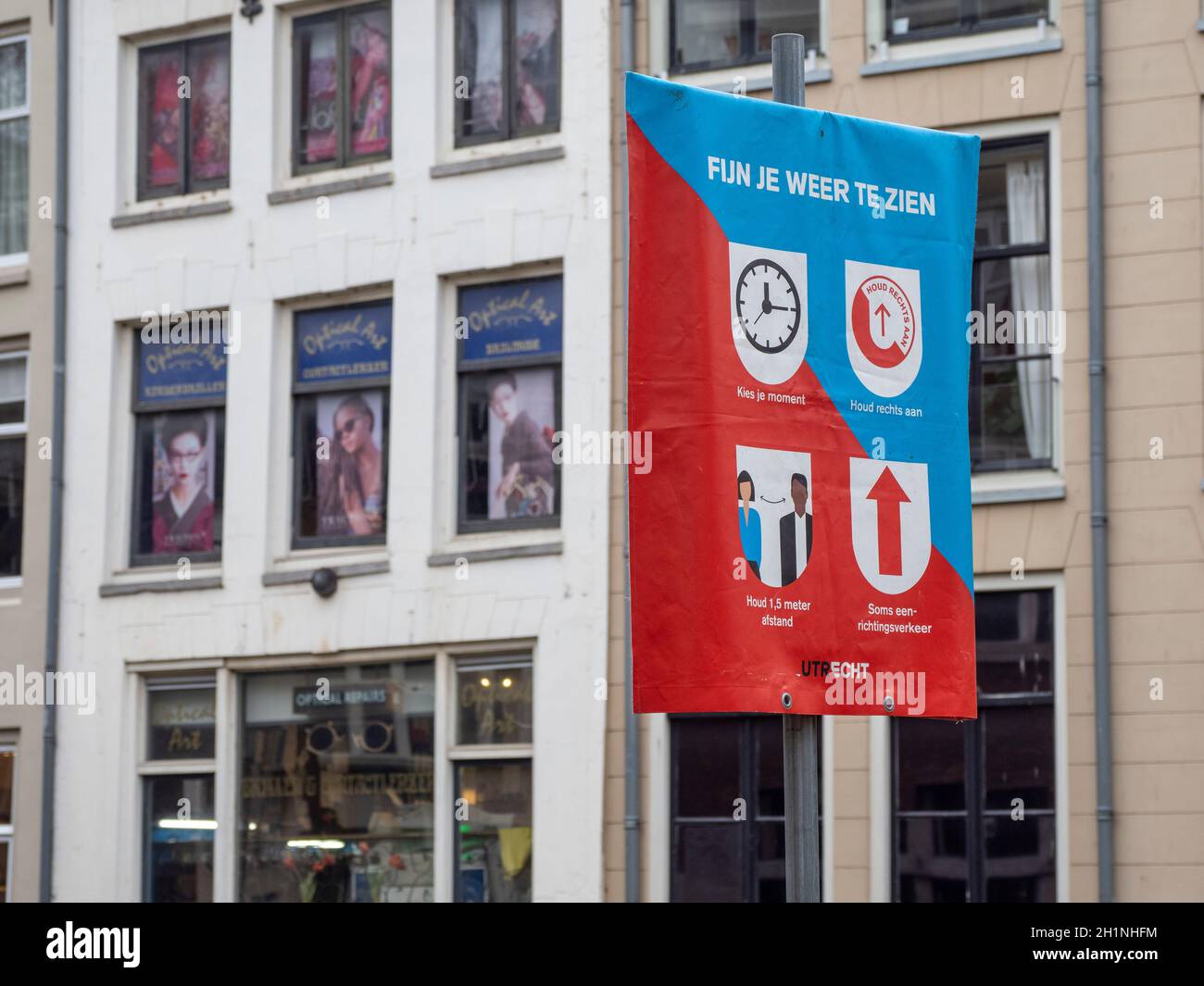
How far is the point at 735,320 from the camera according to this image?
7.53 meters

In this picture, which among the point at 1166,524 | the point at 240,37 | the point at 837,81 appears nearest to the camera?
the point at 1166,524

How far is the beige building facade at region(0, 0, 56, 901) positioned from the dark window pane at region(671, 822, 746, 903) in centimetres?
647

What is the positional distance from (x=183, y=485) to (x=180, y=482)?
0.16 ft

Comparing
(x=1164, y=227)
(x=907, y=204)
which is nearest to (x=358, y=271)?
(x=1164, y=227)

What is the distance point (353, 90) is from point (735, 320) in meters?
13.9

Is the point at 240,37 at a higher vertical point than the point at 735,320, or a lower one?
higher

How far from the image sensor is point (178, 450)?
21266mm

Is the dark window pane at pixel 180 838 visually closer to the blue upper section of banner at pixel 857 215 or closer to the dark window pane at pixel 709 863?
the dark window pane at pixel 709 863

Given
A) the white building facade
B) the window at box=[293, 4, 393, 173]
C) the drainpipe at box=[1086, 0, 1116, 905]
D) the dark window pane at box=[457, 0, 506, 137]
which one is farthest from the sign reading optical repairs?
the window at box=[293, 4, 393, 173]

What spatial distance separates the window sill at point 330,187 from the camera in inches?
795

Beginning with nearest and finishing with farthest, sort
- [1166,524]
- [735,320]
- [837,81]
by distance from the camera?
[735,320], [1166,524], [837,81]

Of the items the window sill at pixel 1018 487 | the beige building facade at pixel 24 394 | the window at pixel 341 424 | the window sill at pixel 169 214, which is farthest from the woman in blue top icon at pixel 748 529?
the beige building facade at pixel 24 394

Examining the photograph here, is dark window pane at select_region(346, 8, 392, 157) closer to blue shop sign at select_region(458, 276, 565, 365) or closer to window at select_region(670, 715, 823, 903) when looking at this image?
blue shop sign at select_region(458, 276, 565, 365)
